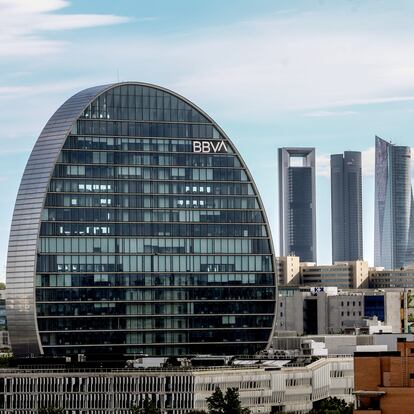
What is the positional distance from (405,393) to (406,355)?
499cm

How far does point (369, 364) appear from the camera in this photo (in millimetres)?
167125

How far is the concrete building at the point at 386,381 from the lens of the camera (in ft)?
532

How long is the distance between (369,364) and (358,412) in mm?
7107

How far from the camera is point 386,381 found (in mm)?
165250

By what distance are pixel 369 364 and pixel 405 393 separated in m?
5.81

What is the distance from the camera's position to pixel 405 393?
532 ft

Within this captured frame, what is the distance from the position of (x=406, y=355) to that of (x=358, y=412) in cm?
788

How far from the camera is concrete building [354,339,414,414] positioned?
532 ft

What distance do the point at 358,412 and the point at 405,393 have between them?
4052mm

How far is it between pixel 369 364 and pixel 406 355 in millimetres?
2995

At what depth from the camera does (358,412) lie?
161 meters
